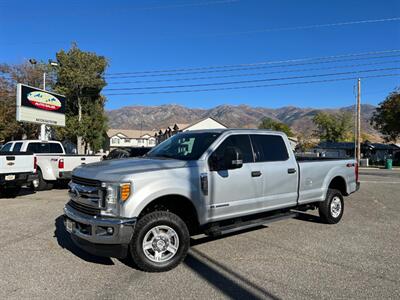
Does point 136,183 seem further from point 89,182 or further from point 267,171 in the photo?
point 267,171

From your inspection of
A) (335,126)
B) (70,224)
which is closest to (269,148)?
(70,224)

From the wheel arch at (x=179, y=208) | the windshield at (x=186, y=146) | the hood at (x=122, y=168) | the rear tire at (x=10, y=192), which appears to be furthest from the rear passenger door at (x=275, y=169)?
the rear tire at (x=10, y=192)

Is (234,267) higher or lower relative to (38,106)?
lower

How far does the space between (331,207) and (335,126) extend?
88.7 meters

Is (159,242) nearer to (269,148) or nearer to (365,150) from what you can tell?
(269,148)

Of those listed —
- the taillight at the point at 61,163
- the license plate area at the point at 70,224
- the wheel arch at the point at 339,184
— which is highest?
the taillight at the point at 61,163

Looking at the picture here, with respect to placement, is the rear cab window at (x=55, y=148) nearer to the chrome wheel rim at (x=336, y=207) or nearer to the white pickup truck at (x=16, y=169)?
the white pickup truck at (x=16, y=169)

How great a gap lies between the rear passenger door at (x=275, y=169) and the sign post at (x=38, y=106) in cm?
1779

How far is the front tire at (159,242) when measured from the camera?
4.60 m

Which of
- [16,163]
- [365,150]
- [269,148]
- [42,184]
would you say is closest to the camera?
[269,148]

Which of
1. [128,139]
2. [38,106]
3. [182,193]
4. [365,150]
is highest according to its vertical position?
[128,139]

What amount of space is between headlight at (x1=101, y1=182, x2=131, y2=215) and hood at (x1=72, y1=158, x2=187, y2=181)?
0.10 m

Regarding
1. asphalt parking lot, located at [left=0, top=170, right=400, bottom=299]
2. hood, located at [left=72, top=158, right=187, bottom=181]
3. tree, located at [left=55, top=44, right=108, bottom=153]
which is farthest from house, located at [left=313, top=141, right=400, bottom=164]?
hood, located at [left=72, top=158, right=187, bottom=181]

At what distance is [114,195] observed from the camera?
446 centimetres
